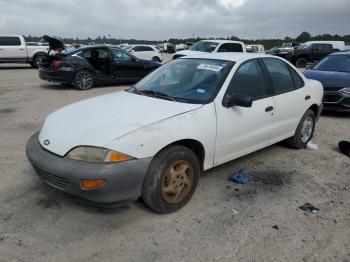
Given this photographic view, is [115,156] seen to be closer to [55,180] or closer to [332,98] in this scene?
[55,180]

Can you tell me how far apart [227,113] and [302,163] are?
1822mm

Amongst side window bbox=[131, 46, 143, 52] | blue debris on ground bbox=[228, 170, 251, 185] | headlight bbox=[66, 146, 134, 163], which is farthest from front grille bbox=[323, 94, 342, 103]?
side window bbox=[131, 46, 143, 52]

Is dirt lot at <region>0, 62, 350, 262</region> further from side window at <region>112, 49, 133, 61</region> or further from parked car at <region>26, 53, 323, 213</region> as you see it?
side window at <region>112, 49, 133, 61</region>

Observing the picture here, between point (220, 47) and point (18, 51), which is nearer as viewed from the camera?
point (220, 47)

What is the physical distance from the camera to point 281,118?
4992 millimetres

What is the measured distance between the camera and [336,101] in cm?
820

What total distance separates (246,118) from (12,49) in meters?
18.5

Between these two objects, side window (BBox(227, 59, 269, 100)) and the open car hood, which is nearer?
side window (BBox(227, 59, 269, 100))

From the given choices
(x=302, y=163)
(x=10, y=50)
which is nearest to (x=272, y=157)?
(x=302, y=163)

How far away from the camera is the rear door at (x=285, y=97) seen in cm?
494

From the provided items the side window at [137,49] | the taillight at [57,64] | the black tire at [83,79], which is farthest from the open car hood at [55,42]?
the side window at [137,49]

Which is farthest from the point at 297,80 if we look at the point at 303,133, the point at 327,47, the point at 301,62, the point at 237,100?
the point at 327,47

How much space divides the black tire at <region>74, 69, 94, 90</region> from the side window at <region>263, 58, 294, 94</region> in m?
7.93

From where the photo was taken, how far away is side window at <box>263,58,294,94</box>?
497 centimetres
